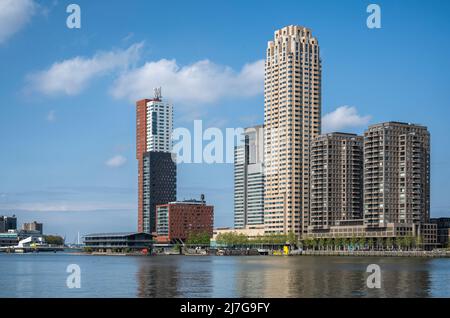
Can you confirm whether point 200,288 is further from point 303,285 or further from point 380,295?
point 380,295

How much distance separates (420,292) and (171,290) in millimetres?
21953
